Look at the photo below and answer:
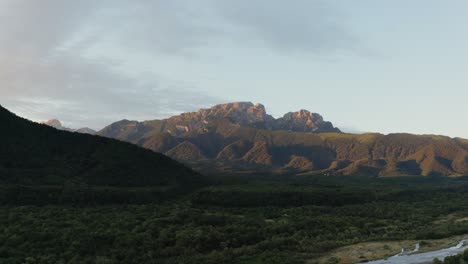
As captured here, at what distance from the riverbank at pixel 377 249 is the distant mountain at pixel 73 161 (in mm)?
91149

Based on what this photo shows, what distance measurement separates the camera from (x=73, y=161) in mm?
137000

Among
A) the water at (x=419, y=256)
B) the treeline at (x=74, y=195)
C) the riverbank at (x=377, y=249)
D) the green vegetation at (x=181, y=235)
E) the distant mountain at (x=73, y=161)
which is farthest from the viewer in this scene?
the distant mountain at (x=73, y=161)

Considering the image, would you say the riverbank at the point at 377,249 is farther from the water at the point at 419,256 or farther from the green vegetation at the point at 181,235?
the green vegetation at the point at 181,235

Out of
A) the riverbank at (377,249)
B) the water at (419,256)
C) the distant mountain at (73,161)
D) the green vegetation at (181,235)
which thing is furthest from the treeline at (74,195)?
the water at (419,256)

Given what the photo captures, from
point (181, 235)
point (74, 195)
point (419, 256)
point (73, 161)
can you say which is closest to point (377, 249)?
point (419, 256)

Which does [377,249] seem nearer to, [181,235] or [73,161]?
[181,235]

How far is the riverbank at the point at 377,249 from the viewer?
145 ft

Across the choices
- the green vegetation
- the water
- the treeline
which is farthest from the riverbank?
the treeline

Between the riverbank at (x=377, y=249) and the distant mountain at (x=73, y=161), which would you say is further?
the distant mountain at (x=73, y=161)

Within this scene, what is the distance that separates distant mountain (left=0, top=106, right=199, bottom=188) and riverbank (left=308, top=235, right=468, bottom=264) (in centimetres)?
9115

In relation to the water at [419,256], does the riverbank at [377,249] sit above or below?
below

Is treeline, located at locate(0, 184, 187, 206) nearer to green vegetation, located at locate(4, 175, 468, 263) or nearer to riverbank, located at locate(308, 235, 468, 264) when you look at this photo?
green vegetation, located at locate(4, 175, 468, 263)

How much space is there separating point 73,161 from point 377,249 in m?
117

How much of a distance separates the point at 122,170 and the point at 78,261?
93.6 meters
